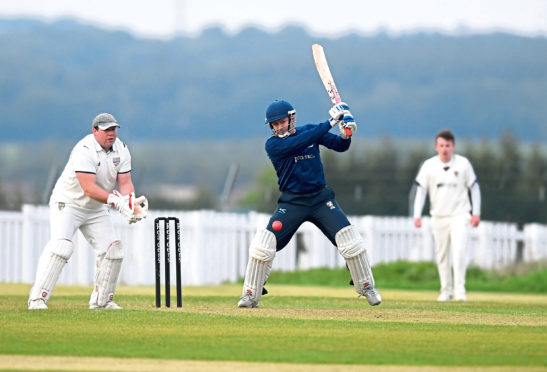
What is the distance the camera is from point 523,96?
166125 mm

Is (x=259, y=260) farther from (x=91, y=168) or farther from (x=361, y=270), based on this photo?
(x=91, y=168)

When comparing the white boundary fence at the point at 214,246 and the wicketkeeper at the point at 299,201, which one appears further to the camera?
the white boundary fence at the point at 214,246

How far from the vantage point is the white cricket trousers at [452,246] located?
15273 mm

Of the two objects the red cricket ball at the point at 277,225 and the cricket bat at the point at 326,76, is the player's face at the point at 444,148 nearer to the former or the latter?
the cricket bat at the point at 326,76

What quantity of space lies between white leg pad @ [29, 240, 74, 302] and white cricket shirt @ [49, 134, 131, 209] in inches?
18.1

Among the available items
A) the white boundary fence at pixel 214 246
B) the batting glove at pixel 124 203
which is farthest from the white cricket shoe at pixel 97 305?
the white boundary fence at pixel 214 246

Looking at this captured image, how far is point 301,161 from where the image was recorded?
11.5 meters

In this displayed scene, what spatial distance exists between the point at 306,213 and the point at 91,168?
210 centimetres

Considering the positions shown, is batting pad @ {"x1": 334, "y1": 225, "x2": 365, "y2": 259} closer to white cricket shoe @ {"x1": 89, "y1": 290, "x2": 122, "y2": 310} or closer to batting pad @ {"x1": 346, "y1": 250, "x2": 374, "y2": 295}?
batting pad @ {"x1": 346, "y1": 250, "x2": 374, "y2": 295}

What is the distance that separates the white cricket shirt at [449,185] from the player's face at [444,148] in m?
0.09

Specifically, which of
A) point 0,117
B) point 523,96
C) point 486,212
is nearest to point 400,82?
point 523,96

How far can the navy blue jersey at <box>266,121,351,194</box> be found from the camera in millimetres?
11352

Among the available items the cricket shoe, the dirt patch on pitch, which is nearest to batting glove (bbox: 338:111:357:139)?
the cricket shoe

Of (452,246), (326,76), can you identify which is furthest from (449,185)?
(326,76)
